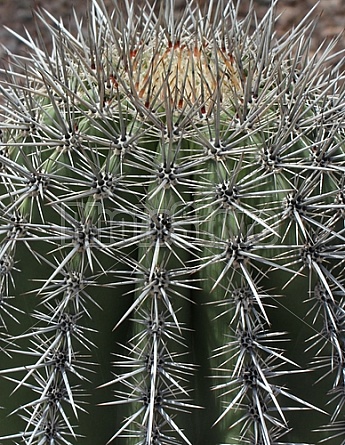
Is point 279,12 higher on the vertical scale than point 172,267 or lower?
higher

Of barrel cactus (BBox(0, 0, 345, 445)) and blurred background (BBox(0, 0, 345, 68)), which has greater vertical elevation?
blurred background (BBox(0, 0, 345, 68))

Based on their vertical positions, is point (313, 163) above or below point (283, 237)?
above

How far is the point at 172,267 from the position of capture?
3.22ft

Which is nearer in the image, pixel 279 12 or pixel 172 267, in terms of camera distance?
pixel 172 267

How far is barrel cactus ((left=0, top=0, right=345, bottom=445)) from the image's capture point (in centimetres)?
97

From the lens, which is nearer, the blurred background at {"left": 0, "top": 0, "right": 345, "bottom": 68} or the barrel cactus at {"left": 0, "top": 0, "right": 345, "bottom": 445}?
the barrel cactus at {"left": 0, "top": 0, "right": 345, "bottom": 445}

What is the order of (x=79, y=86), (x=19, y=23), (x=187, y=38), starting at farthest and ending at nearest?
1. (x=19, y=23)
2. (x=187, y=38)
3. (x=79, y=86)

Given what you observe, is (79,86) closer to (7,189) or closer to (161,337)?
(7,189)

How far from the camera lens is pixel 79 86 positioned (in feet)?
3.74

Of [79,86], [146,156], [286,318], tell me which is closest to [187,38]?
[79,86]

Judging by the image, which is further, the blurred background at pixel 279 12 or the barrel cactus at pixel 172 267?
the blurred background at pixel 279 12

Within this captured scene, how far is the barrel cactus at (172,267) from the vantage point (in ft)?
3.19

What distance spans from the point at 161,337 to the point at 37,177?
300 millimetres

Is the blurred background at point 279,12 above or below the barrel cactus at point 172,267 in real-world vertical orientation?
above
